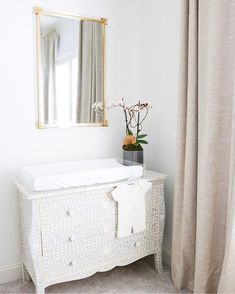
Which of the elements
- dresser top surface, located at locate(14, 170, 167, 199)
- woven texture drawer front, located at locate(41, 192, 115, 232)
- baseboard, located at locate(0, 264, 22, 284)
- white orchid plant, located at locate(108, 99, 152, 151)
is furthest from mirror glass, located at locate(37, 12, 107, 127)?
baseboard, located at locate(0, 264, 22, 284)

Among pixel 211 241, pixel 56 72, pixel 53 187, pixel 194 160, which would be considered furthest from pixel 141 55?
pixel 211 241

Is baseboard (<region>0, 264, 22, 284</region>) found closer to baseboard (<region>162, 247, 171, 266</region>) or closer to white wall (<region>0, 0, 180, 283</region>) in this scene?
white wall (<region>0, 0, 180, 283</region>)

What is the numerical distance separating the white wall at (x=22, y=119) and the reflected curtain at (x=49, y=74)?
0.27 ft

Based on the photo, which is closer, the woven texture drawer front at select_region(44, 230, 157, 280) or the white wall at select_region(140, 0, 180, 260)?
the woven texture drawer front at select_region(44, 230, 157, 280)

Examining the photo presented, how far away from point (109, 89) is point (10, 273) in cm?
161

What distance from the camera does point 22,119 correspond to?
7.23 ft

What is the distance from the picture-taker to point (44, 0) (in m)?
2.21

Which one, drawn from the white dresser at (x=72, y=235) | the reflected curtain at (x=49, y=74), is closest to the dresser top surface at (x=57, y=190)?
the white dresser at (x=72, y=235)

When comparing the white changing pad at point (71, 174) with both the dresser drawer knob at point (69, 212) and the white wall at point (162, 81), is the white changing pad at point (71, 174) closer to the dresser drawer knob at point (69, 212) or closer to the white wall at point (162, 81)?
the dresser drawer knob at point (69, 212)

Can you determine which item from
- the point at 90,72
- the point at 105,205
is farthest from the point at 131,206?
the point at 90,72

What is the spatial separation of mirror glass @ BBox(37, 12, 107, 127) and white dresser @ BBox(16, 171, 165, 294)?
0.66m

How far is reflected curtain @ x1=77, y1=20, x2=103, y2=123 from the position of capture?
2.38 metres

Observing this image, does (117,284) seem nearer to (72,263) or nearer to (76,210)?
(72,263)

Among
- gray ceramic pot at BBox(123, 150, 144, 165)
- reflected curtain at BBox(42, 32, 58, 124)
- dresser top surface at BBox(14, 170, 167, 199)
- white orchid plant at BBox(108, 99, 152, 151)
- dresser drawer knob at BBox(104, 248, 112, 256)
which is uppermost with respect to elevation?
reflected curtain at BBox(42, 32, 58, 124)
